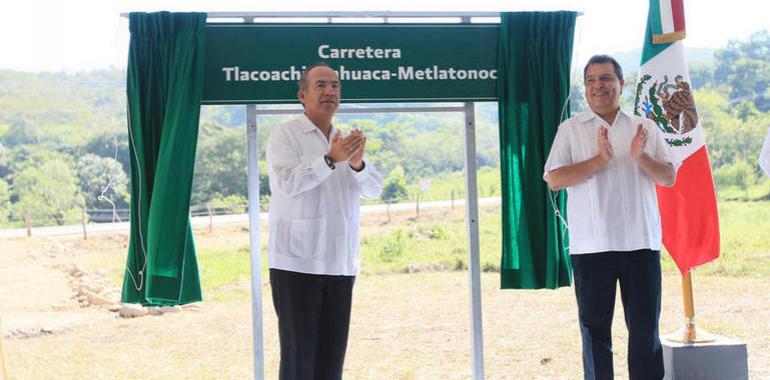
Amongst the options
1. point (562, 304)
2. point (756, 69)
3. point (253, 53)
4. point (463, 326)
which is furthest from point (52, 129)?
point (756, 69)

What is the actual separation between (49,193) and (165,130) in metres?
7.40

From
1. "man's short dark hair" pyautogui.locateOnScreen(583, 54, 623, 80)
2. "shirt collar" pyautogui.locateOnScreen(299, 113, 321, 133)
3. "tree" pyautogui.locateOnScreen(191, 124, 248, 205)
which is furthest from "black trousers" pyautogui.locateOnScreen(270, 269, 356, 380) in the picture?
"tree" pyautogui.locateOnScreen(191, 124, 248, 205)

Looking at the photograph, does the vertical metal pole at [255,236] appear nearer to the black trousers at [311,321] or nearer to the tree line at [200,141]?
the black trousers at [311,321]

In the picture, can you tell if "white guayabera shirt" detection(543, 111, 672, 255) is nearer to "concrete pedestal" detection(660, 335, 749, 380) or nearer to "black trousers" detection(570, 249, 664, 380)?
"black trousers" detection(570, 249, 664, 380)

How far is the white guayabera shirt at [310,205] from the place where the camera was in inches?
116

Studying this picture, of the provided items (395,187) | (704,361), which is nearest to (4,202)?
(395,187)

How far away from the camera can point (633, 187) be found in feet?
10.5

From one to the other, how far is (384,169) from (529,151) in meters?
4.15

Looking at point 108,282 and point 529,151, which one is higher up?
point 529,151

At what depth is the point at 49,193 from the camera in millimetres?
10266

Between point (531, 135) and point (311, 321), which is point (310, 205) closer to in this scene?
point (311, 321)

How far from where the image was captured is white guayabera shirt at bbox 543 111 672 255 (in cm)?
319

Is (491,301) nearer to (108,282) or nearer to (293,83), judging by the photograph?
(108,282)

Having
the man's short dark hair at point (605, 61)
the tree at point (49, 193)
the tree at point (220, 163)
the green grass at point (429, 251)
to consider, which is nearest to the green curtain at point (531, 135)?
the man's short dark hair at point (605, 61)
